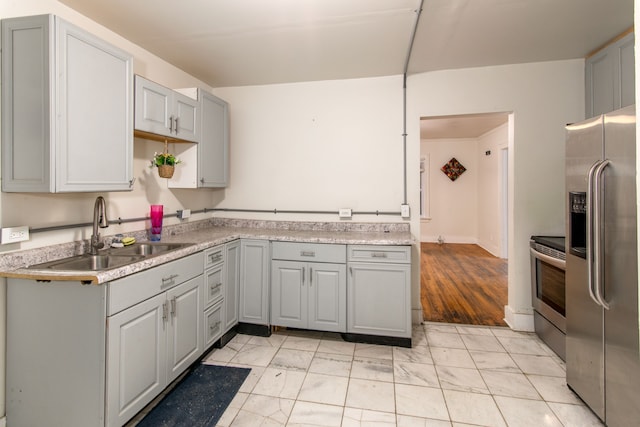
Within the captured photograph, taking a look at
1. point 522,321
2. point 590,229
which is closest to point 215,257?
point 590,229

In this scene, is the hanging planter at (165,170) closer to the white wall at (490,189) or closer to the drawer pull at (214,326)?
the drawer pull at (214,326)

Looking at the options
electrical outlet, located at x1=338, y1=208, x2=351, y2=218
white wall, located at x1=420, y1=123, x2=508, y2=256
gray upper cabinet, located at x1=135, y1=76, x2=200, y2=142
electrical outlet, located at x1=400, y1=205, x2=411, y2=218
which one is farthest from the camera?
white wall, located at x1=420, y1=123, x2=508, y2=256

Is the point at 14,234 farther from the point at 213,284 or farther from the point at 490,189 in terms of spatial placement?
the point at 490,189

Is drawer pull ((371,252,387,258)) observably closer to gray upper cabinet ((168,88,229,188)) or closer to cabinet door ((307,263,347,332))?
cabinet door ((307,263,347,332))

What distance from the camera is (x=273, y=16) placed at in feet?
6.87

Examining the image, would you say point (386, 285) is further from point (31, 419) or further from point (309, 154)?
point (31, 419)

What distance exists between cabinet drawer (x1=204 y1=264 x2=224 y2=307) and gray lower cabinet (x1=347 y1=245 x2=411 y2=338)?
3.39ft

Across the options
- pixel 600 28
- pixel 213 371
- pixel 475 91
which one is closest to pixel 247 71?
pixel 475 91

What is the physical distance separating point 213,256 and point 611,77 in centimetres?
332

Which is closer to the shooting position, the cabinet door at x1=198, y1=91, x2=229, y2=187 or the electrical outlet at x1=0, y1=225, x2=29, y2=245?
the electrical outlet at x1=0, y1=225, x2=29, y2=245

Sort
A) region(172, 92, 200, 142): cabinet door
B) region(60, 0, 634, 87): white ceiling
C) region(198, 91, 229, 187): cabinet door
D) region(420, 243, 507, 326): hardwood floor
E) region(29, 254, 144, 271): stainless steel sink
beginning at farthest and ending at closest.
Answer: region(420, 243, 507, 326): hardwood floor
region(198, 91, 229, 187): cabinet door
region(172, 92, 200, 142): cabinet door
region(60, 0, 634, 87): white ceiling
region(29, 254, 144, 271): stainless steel sink

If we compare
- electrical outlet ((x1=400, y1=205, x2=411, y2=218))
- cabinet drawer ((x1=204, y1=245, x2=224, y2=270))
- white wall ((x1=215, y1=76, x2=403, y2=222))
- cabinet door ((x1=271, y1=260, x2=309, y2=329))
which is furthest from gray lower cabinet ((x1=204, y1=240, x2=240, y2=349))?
electrical outlet ((x1=400, y1=205, x2=411, y2=218))

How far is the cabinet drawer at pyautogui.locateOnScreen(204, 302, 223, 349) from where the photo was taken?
7.55 ft

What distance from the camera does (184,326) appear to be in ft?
6.72
